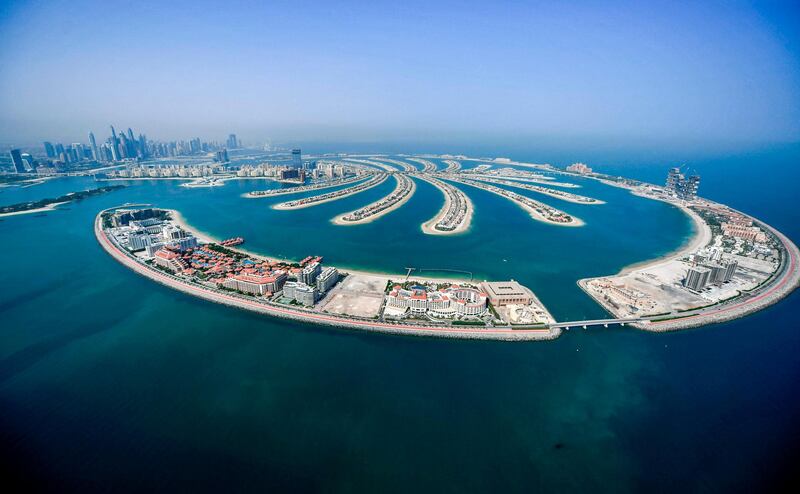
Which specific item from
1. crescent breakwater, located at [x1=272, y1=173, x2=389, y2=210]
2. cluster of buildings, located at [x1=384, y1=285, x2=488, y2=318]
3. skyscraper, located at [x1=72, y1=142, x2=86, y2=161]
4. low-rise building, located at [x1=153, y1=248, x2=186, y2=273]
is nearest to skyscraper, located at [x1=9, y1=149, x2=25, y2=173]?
skyscraper, located at [x1=72, y1=142, x2=86, y2=161]

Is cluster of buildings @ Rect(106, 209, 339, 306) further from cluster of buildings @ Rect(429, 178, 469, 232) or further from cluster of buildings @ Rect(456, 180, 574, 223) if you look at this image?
cluster of buildings @ Rect(456, 180, 574, 223)

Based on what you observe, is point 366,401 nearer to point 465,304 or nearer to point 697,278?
point 465,304

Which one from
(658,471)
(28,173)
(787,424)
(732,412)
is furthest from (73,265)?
(28,173)

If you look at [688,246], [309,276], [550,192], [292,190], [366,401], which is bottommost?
[366,401]

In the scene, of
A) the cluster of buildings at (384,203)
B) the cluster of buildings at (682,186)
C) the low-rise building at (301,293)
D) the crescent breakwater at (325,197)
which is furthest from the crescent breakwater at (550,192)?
the low-rise building at (301,293)

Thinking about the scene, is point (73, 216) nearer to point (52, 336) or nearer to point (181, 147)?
point (52, 336)

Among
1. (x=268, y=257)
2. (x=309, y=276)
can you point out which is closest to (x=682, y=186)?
(x=309, y=276)

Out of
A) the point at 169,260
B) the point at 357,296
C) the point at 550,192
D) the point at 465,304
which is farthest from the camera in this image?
the point at 550,192
